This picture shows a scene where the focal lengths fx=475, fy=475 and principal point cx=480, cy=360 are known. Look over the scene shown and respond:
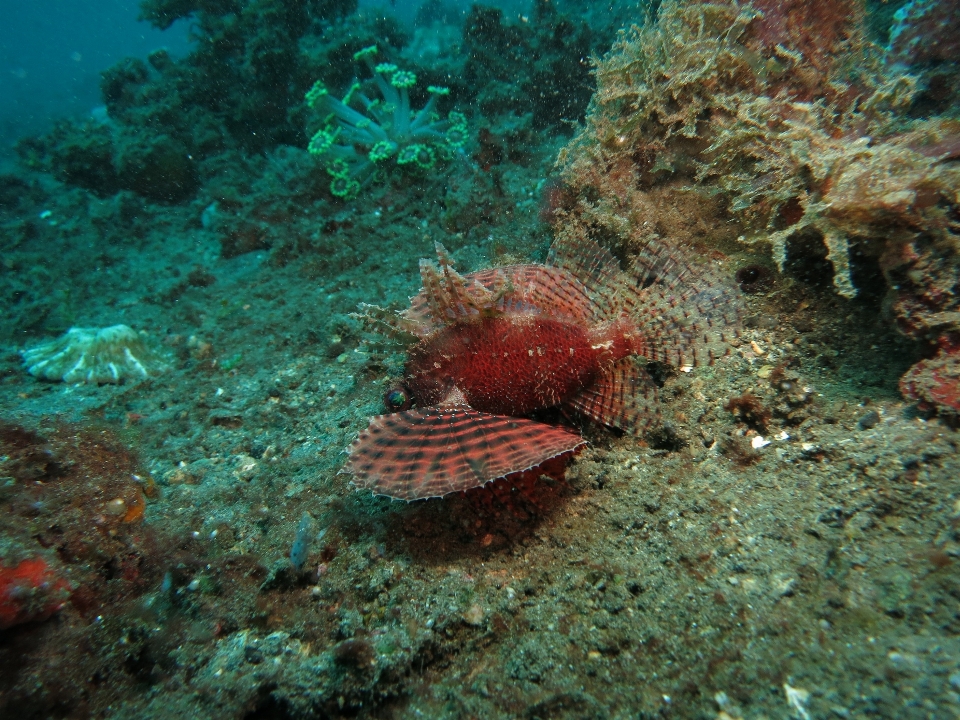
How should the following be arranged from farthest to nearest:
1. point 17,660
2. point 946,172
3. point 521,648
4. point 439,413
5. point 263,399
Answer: point 263,399 < point 439,413 < point 946,172 < point 521,648 < point 17,660

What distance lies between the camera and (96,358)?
5602 millimetres

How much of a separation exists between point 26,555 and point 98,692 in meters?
0.78

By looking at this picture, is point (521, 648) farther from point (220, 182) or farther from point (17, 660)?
point (220, 182)

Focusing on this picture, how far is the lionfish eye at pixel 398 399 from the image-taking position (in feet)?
11.9

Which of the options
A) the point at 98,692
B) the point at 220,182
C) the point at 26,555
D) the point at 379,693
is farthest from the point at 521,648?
the point at 220,182

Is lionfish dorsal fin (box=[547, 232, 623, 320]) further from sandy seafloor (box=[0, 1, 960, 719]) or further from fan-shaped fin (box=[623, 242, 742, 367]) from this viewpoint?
sandy seafloor (box=[0, 1, 960, 719])

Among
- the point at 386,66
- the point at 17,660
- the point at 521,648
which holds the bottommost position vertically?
the point at 521,648

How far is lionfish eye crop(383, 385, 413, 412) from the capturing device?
3617 millimetres

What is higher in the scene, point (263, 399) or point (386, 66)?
point (386, 66)

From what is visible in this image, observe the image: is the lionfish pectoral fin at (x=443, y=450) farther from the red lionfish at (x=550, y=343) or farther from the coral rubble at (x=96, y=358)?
the coral rubble at (x=96, y=358)

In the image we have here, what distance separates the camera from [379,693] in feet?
7.41

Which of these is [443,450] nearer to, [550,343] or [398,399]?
[398,399]

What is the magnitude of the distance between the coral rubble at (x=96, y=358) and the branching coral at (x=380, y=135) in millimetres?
3897

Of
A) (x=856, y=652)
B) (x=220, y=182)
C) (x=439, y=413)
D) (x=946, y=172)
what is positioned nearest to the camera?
(x=856, y=652)
